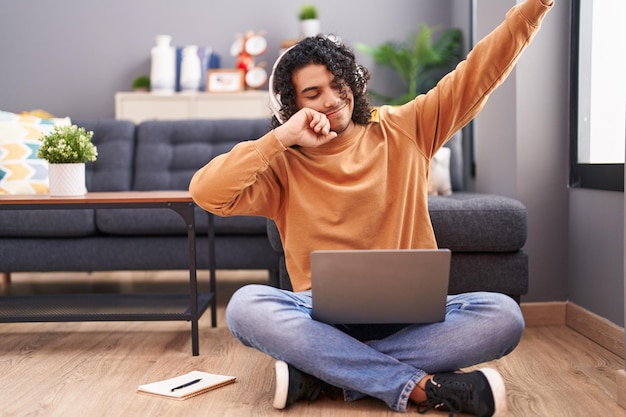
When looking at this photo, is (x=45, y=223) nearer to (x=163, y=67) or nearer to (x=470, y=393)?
(x=470, y=393)

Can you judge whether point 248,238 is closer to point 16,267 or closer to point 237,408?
point 16,267

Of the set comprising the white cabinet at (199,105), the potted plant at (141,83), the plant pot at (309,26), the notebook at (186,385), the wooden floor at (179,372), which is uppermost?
the plant pot at (309,26)

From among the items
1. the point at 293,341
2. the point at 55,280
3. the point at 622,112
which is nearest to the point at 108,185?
the point at 55,280

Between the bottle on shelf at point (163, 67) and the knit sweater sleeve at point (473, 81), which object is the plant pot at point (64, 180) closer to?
the knit sweater sleeve at point (473, 81)

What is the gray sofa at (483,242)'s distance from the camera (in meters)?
2.35

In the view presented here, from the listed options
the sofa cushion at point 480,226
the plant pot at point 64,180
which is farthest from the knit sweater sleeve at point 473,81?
the plant pot at point 64,180

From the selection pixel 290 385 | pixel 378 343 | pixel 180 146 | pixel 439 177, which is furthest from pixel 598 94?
pixel 180 146

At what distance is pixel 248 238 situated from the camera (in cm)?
289

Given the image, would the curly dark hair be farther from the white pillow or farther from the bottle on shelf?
the bottle on shelf

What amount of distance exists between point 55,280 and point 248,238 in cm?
139

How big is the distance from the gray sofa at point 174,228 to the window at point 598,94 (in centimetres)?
30

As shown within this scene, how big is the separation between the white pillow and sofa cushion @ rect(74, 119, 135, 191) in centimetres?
143

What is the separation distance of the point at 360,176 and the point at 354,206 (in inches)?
3.3

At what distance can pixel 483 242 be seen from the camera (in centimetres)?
236
